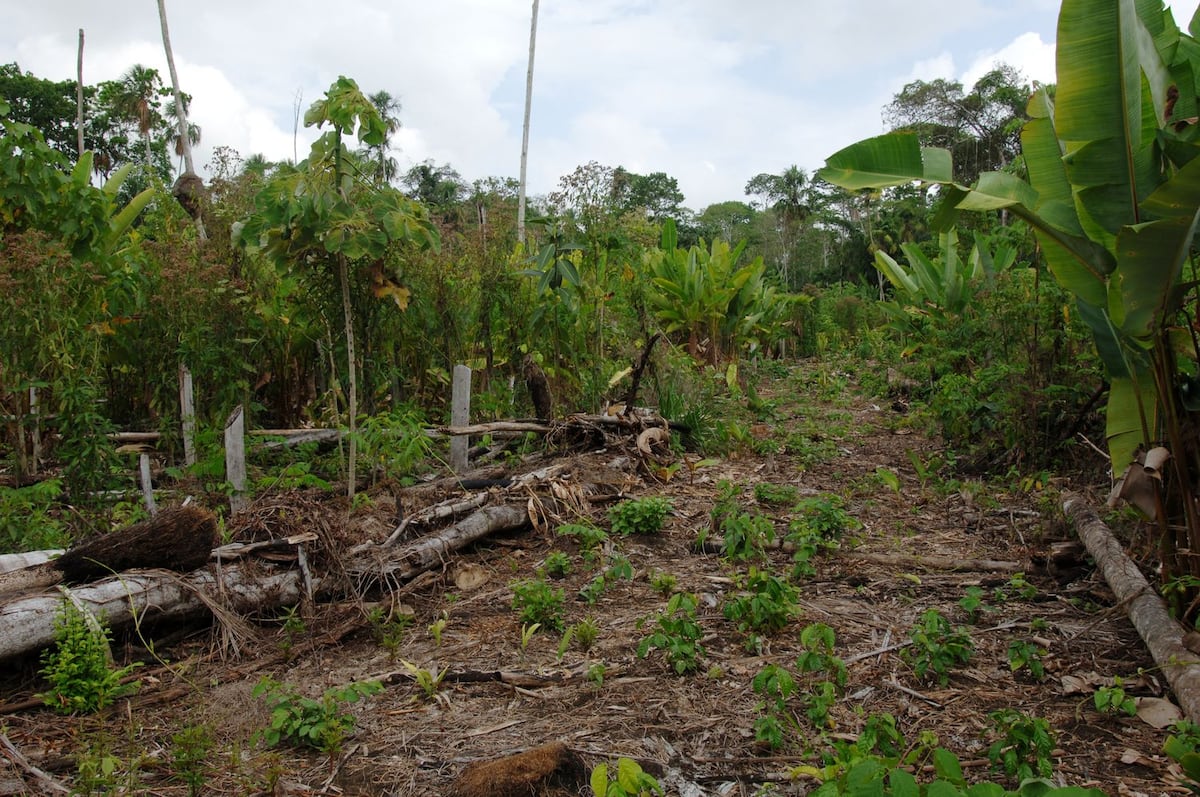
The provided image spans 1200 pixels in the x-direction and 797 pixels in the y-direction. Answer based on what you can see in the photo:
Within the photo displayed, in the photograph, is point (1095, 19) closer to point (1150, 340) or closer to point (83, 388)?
point (1150, 340)

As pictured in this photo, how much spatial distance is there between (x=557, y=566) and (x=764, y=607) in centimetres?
134

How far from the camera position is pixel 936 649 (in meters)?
2.97

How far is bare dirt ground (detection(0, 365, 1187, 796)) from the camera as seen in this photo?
Answer: 2504mm

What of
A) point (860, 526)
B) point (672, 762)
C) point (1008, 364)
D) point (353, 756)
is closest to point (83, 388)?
point (353, 756)

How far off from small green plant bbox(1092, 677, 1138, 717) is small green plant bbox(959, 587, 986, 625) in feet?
2.21

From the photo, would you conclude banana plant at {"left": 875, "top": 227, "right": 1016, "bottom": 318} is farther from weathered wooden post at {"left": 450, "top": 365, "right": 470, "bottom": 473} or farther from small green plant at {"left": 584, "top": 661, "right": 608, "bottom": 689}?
small green plant at {"left": 584, "top": 661, "right": 608, "bottom": 689}

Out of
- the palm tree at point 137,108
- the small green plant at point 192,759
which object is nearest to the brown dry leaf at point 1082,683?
the small green plant at point 192,759

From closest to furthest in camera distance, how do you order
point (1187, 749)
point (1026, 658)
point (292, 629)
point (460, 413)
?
point (1187, 749), point (1026, 658), point (292, 629), point (460, 413)

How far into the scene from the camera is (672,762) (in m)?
2.54

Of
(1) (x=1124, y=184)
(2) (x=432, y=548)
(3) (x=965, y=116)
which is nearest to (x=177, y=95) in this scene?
(2) (x=432, y=548)

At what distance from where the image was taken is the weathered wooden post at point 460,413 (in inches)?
234

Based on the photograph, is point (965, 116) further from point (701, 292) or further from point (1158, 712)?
point (1158, 712)

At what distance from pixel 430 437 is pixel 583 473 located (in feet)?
3.80

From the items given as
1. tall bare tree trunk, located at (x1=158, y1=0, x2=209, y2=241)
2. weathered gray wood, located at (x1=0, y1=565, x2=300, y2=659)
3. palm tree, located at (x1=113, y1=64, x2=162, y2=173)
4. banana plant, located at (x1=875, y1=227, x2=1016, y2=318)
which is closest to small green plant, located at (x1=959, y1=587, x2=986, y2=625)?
weathered gray wood, located at (x1=0, y1=565, x2=300, y2=659)
